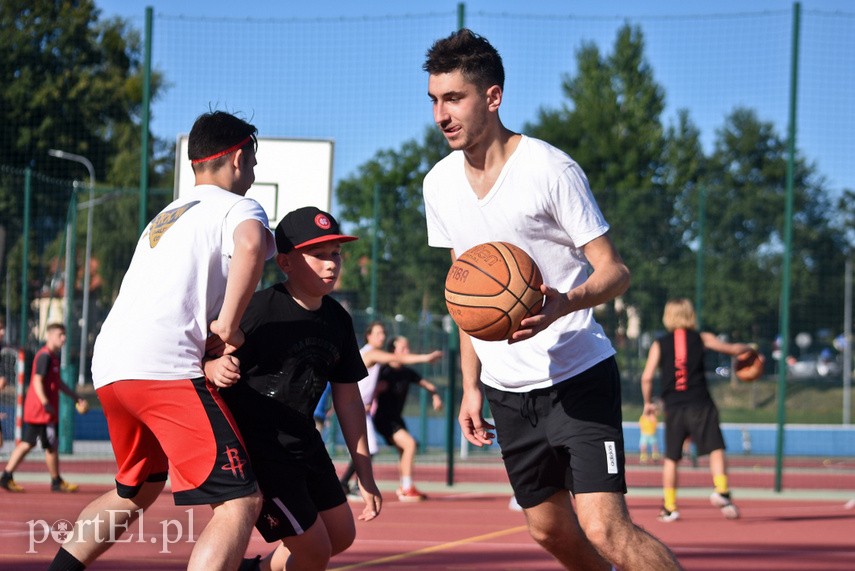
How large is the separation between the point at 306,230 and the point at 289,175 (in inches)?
251

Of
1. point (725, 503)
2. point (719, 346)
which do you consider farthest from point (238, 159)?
point (725, 503)

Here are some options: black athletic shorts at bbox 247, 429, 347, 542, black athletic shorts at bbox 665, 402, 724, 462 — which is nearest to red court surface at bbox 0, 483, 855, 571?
black athletic shorts at bbox 665, 402, 724, 462

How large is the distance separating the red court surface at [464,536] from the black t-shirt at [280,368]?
2.49 meters

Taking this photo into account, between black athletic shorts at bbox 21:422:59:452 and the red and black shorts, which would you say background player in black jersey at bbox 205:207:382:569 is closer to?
the red and black shorts

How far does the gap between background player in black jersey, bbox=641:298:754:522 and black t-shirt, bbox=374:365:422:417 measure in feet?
9.31

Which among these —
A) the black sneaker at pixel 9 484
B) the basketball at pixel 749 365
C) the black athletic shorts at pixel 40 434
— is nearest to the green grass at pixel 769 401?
the basketball at pixel 749 365

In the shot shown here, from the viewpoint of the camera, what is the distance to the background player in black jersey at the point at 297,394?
4.61 meters

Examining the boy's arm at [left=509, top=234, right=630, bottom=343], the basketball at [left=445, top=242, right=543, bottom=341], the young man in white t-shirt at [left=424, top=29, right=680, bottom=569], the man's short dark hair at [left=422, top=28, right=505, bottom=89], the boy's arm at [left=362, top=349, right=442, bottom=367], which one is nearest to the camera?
the boy's arm at [left=509, top=234, right=630, bottom=343]

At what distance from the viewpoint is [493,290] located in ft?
13.2

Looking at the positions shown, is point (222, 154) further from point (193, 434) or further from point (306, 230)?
point (193, 434)

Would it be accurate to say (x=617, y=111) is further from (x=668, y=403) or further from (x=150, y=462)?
(x=150, y=462)

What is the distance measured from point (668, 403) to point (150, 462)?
22.3ft

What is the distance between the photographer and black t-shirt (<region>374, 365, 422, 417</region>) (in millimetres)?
12250

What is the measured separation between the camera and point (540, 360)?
455 centimetres
